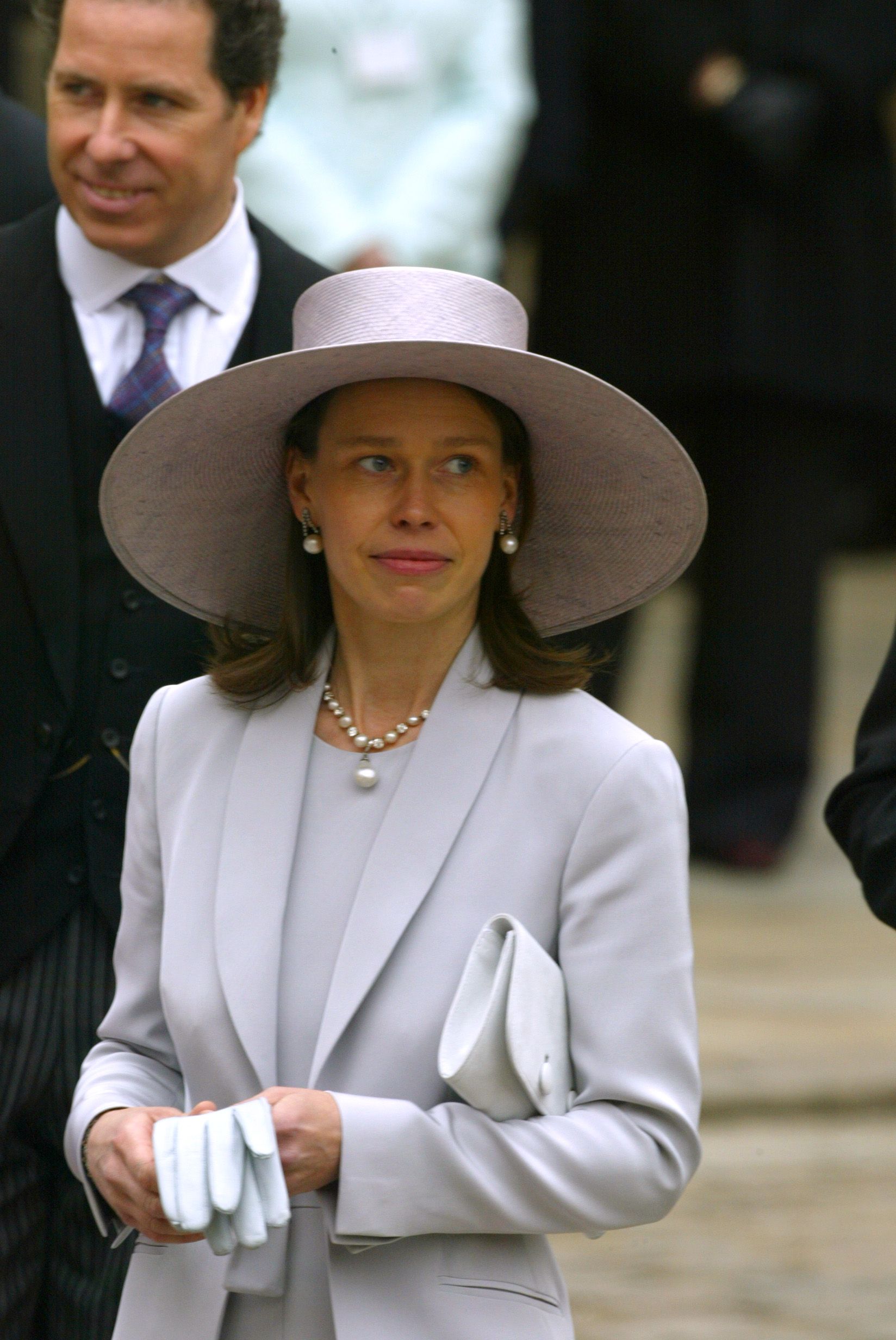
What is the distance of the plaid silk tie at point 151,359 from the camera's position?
2.96m

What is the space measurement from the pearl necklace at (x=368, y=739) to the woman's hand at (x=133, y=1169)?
Result: 36cm

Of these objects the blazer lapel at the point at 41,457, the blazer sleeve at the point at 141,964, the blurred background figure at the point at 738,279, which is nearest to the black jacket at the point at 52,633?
the blazer lapel at the point at 41,457

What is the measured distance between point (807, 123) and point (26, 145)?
250 cm

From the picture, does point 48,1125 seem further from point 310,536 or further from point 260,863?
point 310,536

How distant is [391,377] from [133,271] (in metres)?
0.81

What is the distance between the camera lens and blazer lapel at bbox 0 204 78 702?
9.55ft

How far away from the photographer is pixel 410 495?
2.30 metres

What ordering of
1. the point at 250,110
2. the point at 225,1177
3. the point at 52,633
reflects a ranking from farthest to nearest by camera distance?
the point at 250,110
the point at 52,633
the point at 225,1177

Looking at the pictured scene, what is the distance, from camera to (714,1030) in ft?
15.8

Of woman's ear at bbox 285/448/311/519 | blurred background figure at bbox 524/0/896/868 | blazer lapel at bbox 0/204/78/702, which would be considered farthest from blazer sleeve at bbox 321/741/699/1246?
blurred background figure at bbox 524/0/896/868

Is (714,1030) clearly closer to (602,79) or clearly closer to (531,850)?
(602,79)

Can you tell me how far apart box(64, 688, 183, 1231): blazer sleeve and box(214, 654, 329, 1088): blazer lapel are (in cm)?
11

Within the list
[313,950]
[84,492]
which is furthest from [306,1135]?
[84,492]

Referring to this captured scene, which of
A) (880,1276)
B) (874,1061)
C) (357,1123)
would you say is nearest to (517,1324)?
(357,1123)
